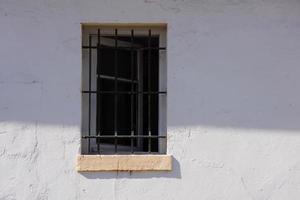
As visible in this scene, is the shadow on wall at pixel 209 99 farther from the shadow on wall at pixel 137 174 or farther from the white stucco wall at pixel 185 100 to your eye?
the shadow on wall at pixel 137 174

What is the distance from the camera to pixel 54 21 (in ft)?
22.2

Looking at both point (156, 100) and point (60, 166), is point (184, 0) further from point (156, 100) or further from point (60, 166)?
point (60, 166)

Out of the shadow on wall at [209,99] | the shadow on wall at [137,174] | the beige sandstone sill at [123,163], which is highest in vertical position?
the shadow on wall at [209,99]

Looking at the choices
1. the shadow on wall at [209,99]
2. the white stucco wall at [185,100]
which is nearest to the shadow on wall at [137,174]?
the white stucco wall at [185,100]

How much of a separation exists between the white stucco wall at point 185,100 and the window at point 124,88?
0.21 meters

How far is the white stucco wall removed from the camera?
6.65 meters

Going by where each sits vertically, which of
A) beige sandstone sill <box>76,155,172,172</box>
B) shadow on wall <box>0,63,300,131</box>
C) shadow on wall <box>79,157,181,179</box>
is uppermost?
shadow on wall <box>0,63,300,131</box>

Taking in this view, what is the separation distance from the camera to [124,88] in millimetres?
7086

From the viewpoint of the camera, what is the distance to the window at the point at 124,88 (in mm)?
6895

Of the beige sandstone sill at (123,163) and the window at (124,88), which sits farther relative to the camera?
the window at (124,88)

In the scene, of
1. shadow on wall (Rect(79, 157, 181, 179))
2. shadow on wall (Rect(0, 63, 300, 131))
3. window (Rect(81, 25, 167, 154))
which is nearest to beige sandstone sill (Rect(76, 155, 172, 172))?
shadow on wall (Rect(79, 157, 181, 179))

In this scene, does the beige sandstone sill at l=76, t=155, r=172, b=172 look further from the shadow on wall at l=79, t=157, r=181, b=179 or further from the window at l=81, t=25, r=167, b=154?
the window at l=81, t=25, r=167, b=154

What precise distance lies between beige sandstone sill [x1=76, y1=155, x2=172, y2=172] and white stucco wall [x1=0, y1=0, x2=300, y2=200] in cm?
7

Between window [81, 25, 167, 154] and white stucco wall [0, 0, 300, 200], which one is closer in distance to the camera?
white stucco wall [0, 0, 300, 200]
